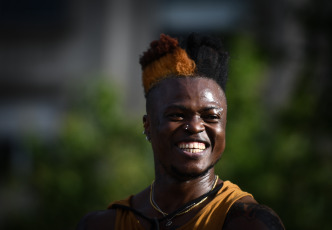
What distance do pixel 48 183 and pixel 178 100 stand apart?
17.7 feet

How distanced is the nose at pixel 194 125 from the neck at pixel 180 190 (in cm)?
24

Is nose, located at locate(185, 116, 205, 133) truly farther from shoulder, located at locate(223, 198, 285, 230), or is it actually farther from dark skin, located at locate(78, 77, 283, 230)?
shoulder, located at locate(223, 198, 285, 230)

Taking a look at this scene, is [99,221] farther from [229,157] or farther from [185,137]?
[229,157]

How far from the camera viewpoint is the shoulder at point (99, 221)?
3190mm

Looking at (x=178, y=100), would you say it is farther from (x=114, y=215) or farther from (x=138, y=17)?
(x=138, y=17)

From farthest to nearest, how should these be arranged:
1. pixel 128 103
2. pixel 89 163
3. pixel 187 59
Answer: pixel 128 103 < pixel 89 163 < pixel 187 59

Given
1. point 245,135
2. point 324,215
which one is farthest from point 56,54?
point 324,215

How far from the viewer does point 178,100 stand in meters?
2.99

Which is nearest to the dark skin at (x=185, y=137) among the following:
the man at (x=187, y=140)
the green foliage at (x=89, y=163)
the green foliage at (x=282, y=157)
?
the man at (x=187, y=140)

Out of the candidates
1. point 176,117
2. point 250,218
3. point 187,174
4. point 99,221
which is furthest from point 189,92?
point 99,221

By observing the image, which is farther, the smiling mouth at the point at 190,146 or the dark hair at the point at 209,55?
the dark hair at the point at 209,55

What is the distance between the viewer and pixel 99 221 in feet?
10.6

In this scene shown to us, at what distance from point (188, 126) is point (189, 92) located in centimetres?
17

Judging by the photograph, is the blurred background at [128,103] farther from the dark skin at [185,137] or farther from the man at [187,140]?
the dark skin at [185,137]
